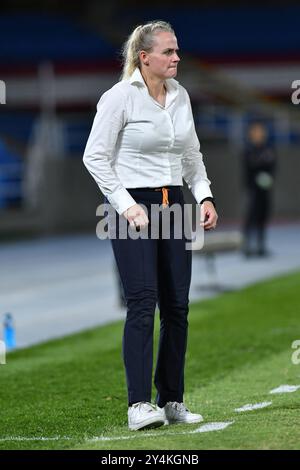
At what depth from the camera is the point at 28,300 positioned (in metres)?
15.0

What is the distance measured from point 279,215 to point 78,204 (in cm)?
501

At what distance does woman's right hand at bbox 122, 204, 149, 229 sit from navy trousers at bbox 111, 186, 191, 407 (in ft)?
0.56

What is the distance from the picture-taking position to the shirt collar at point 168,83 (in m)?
6.15

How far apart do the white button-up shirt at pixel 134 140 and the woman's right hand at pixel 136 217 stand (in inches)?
1.2

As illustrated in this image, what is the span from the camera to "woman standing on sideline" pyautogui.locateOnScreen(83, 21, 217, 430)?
607 centimetres

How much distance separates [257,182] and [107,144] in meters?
14.3

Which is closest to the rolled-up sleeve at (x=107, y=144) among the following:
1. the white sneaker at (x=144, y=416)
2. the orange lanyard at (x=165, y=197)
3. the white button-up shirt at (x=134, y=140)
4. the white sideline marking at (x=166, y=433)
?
the white button-up shirt at (x=134, y=140)

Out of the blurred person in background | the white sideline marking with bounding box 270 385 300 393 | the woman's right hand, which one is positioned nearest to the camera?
the woman's right hand

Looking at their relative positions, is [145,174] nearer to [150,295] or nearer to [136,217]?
[136,217]

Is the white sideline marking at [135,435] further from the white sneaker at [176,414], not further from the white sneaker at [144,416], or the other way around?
the white sneaker at [176,414]

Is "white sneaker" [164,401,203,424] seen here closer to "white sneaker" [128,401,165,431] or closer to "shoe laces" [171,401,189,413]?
"shoe laces" [171,401,189,413]

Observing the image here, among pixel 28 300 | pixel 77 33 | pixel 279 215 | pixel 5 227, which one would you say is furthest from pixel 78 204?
pixel 28 300

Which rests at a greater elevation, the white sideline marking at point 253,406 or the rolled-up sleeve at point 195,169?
Result: the rolled-up sleeve at point 195,169

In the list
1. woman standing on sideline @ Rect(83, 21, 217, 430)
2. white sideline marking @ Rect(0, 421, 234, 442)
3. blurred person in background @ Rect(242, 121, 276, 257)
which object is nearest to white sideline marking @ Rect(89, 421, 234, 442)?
white sideline marking @ Rect(0, 421, 234, 442)
